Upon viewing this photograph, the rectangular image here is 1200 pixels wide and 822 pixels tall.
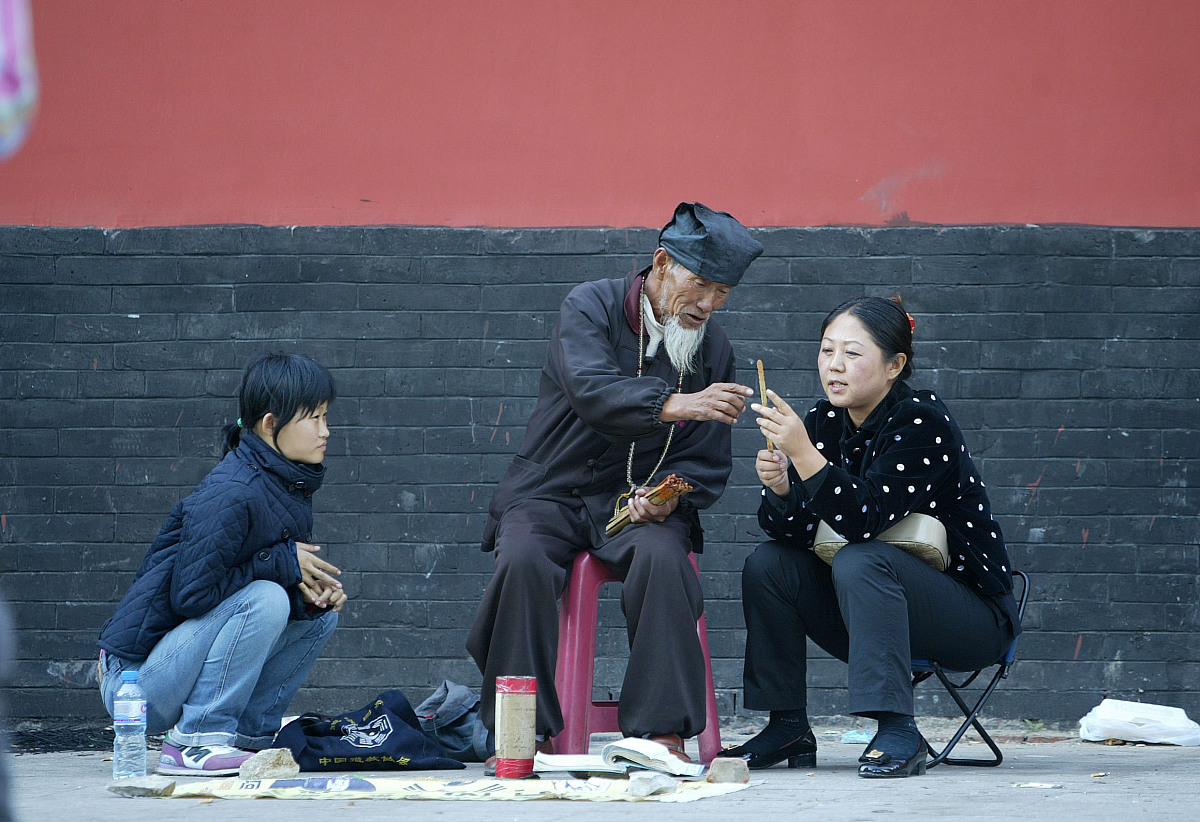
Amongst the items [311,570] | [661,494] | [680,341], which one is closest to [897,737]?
[661,494]

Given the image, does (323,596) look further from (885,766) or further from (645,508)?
(885,766)

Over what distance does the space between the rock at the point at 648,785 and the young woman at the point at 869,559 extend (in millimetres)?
557

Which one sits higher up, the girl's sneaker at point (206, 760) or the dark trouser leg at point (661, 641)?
the dark trouser leg at point (661, 641)

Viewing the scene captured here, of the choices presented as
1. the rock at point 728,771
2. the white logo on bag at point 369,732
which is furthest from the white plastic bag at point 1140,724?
the white logo on bag at point 369,732

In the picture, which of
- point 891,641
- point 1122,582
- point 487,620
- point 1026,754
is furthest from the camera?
point 1122,582

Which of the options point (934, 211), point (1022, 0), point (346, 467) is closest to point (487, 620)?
point (346, 467)

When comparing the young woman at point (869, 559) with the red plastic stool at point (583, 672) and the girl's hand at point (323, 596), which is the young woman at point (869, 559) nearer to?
the red plastic stool at point (583, 672)

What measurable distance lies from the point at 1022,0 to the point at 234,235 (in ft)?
10.3

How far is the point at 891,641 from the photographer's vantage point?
317cm

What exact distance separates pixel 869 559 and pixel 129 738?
1927 mm

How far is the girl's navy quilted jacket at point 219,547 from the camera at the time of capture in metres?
3.39

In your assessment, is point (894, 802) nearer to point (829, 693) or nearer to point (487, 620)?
point (487, 620)

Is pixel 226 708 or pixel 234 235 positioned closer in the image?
pixel 226 708

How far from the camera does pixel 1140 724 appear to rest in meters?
4.36
